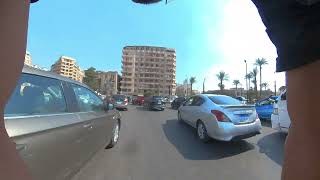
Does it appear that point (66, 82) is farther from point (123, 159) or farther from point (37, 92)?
point (123, 159)

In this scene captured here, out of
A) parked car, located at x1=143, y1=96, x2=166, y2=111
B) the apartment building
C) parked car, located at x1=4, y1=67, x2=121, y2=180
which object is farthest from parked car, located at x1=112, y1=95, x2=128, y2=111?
the apartment building

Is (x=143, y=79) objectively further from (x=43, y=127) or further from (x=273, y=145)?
(x=43, y=127)

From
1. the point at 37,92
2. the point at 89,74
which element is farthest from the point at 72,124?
the point at 89,74

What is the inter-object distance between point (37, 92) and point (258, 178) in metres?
3.79

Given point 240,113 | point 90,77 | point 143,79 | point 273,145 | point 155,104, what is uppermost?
point 143,79

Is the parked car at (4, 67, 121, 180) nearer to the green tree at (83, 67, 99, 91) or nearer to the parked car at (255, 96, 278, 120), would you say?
the parked car at (255, 96, 278, 120)

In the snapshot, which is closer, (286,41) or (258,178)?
(286,41)

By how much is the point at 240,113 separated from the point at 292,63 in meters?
9.65

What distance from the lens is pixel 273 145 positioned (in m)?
9.47

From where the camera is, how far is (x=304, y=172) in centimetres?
81

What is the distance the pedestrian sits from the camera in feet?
2.28

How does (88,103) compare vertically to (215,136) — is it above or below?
above

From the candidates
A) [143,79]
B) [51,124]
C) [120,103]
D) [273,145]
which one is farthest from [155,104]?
[143,79]

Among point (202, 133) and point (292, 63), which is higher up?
point (292, 63)
